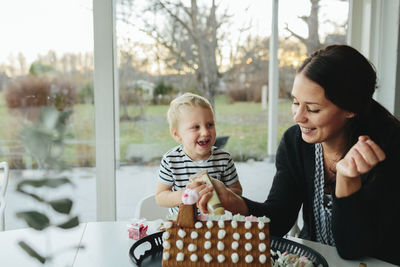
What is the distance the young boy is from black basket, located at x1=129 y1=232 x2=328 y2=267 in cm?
45

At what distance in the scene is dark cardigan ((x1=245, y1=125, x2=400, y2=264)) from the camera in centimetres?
112

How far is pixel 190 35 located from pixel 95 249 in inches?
65.1

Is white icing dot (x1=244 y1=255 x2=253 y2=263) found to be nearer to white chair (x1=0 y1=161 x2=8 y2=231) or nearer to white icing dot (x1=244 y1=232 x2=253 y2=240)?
white icing dot (x1=244 y1=232 x2=253 y2=240)

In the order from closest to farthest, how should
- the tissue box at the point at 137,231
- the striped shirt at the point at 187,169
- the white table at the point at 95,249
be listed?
the white table at the point at 95,249 → the tissue box at the point at 137,231 → the striped shirt at the point at 187,169

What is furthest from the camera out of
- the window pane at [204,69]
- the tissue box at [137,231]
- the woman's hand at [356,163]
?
the window pane at [204,69]

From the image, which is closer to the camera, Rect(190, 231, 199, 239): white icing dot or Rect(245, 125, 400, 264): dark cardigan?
Rect(190, 231, 199, 239): white icing dot

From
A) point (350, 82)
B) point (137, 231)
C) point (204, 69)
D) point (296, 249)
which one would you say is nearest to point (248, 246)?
point (296, 249)

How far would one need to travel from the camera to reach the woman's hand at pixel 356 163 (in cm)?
98

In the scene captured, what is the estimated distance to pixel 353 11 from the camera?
271 cm

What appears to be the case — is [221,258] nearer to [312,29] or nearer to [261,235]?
[261,235]

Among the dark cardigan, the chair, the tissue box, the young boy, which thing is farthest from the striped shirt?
the tissue box

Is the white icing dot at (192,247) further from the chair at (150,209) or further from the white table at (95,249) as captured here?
the chair at (150,209)

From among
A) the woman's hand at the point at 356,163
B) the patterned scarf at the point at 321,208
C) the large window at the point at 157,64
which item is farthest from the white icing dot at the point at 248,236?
Result: the large window at the point at 157,64

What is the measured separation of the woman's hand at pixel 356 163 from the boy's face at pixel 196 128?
0.63 metres
